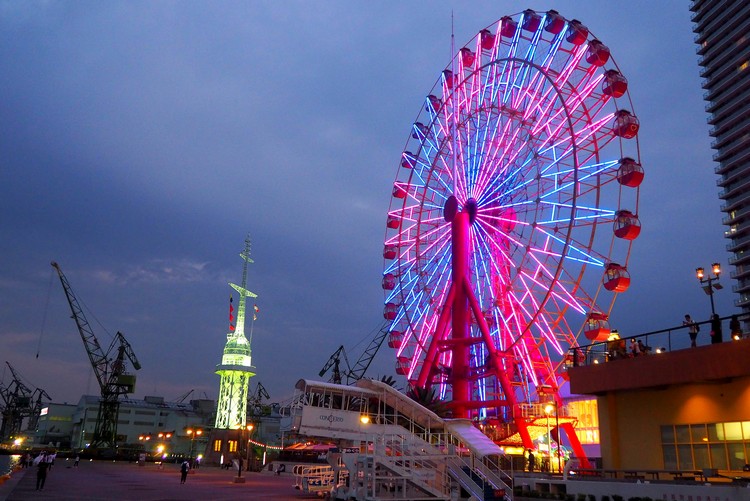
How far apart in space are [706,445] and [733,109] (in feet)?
297

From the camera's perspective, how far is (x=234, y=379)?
106 m

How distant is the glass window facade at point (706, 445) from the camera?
69.7 ft

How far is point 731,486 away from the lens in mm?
17516

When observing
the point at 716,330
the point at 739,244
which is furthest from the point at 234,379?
the point at 716,330

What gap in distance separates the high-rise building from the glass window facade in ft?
256

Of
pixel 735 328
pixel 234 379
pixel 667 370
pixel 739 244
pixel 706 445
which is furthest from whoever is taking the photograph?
pixel 234 379

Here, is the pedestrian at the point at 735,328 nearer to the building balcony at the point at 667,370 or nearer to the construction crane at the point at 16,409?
the building balcony at the point at 667,370

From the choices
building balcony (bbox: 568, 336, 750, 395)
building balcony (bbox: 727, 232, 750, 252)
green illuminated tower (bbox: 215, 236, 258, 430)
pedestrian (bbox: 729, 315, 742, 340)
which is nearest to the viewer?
A: building balcony (bbox: 568, 336, 750, 395)

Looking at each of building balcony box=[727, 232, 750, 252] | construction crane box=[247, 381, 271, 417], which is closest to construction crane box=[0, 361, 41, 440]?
construction crane box=[247, 381, 271, 417]

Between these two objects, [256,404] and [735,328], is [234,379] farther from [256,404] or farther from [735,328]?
[735,328]

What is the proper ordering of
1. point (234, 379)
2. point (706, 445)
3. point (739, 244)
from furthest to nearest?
point (234, 379) < point (739, 244) < point (706, 445)

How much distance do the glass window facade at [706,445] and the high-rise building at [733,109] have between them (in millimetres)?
77915

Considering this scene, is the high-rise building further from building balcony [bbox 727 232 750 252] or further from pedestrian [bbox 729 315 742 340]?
pedestrian [bbox 729 315 742 340]

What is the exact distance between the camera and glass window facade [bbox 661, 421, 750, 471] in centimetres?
2123
